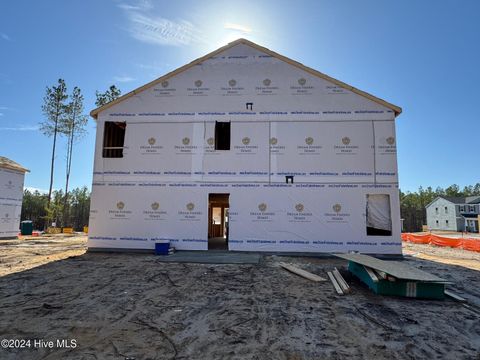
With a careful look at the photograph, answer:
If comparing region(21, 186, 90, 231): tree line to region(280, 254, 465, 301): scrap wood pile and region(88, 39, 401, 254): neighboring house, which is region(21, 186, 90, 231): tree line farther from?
region(280, 254, 465, 301): scrap wood pile

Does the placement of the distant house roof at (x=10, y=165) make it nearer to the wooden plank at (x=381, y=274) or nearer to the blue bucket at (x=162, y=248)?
the blue bucket at (x=162, y=248)

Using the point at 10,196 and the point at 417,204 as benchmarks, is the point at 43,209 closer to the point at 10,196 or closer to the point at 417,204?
the point at 10,196

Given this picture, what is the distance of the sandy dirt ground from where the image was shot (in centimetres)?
345

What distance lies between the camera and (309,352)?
11.2 ft

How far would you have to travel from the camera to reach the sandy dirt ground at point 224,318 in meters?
3.45

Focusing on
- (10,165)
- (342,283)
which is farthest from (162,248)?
(10,165)

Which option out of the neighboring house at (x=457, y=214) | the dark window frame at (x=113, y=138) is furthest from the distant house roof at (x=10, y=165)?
the neighboring house at (x=457, y=214)

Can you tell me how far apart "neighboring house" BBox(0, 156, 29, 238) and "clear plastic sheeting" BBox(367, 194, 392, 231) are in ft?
77.8

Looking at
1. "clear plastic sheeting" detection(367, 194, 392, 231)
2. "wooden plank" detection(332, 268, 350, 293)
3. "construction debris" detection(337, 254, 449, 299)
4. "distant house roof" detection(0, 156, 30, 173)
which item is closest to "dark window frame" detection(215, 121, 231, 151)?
"clear plastic sheeting" detection(367, 194, 392, 231)

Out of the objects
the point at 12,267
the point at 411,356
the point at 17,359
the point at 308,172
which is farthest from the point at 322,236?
the point at 12,267

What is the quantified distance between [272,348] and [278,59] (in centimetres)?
1183

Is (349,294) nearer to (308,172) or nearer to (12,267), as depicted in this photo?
(308,172)

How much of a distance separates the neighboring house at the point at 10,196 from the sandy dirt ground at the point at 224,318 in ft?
51.0

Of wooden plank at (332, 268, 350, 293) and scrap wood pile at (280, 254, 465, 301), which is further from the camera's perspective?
wooden plank at (332, 268, 350, 293)
